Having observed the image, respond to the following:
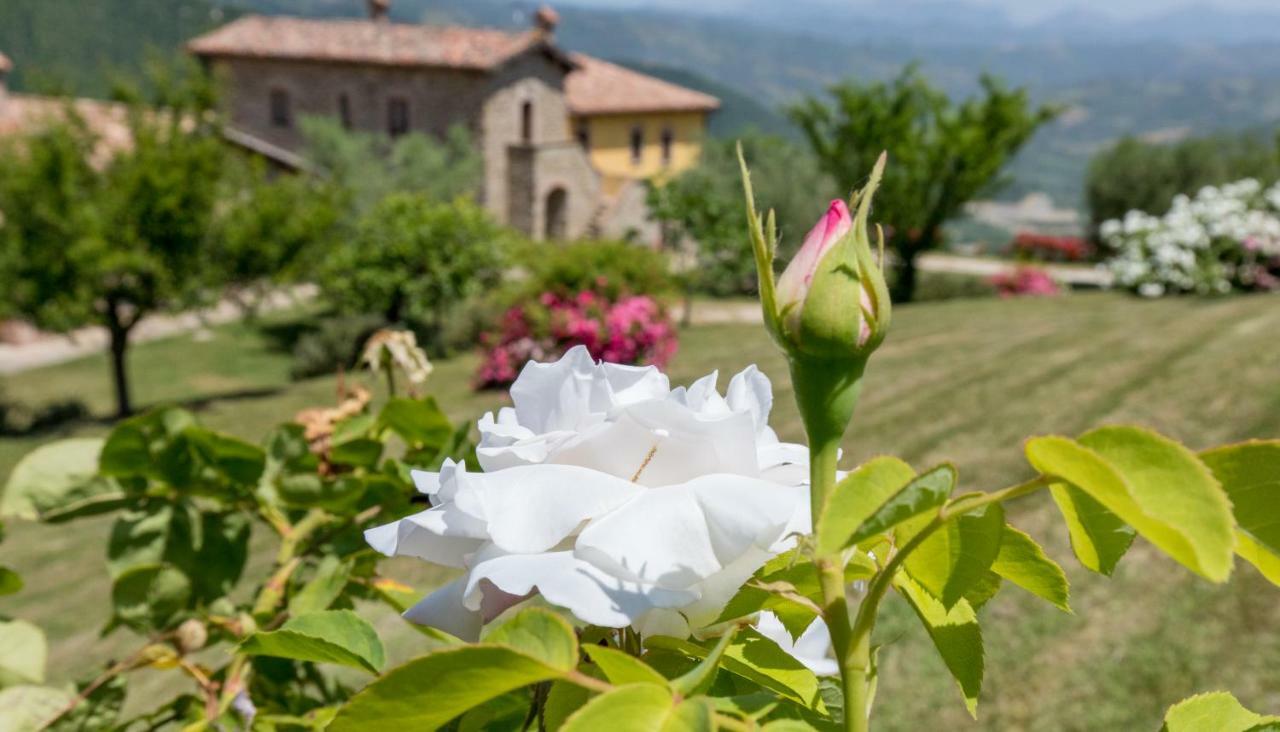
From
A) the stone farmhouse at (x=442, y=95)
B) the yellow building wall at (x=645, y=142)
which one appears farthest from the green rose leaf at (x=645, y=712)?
the yellow building wall at (x=645, y=142)

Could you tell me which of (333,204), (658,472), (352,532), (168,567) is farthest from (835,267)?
(333,204)

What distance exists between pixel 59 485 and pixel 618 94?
114 ft

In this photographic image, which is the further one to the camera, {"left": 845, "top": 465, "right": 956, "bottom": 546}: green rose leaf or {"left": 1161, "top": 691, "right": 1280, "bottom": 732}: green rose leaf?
{"left": 1161, "top": 691, "right": 1280, "bottom": 732}: green rose leaf

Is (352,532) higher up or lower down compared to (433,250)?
higher up

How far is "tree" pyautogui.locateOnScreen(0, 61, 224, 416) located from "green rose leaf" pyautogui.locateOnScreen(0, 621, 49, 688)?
12.7 metres

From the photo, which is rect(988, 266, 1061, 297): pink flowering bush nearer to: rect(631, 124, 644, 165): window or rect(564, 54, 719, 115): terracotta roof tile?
rect(564, 54, 719, 115): terracotta roof tile

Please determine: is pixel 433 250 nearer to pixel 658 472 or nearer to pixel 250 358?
pixel 250 358

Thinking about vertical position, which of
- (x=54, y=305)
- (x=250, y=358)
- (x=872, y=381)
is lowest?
(x=250, y=358)

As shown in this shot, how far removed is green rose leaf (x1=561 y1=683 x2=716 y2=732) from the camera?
39cm

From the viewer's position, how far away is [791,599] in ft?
1.60

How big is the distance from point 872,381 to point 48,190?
10376mm

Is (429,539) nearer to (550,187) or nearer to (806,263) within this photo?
(806,263)

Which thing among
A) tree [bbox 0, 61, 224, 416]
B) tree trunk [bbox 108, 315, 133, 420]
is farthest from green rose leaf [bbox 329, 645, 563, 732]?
tree trunk [bbox 108, 315, 133, 420]

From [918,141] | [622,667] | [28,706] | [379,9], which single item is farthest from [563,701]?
[379,9]
